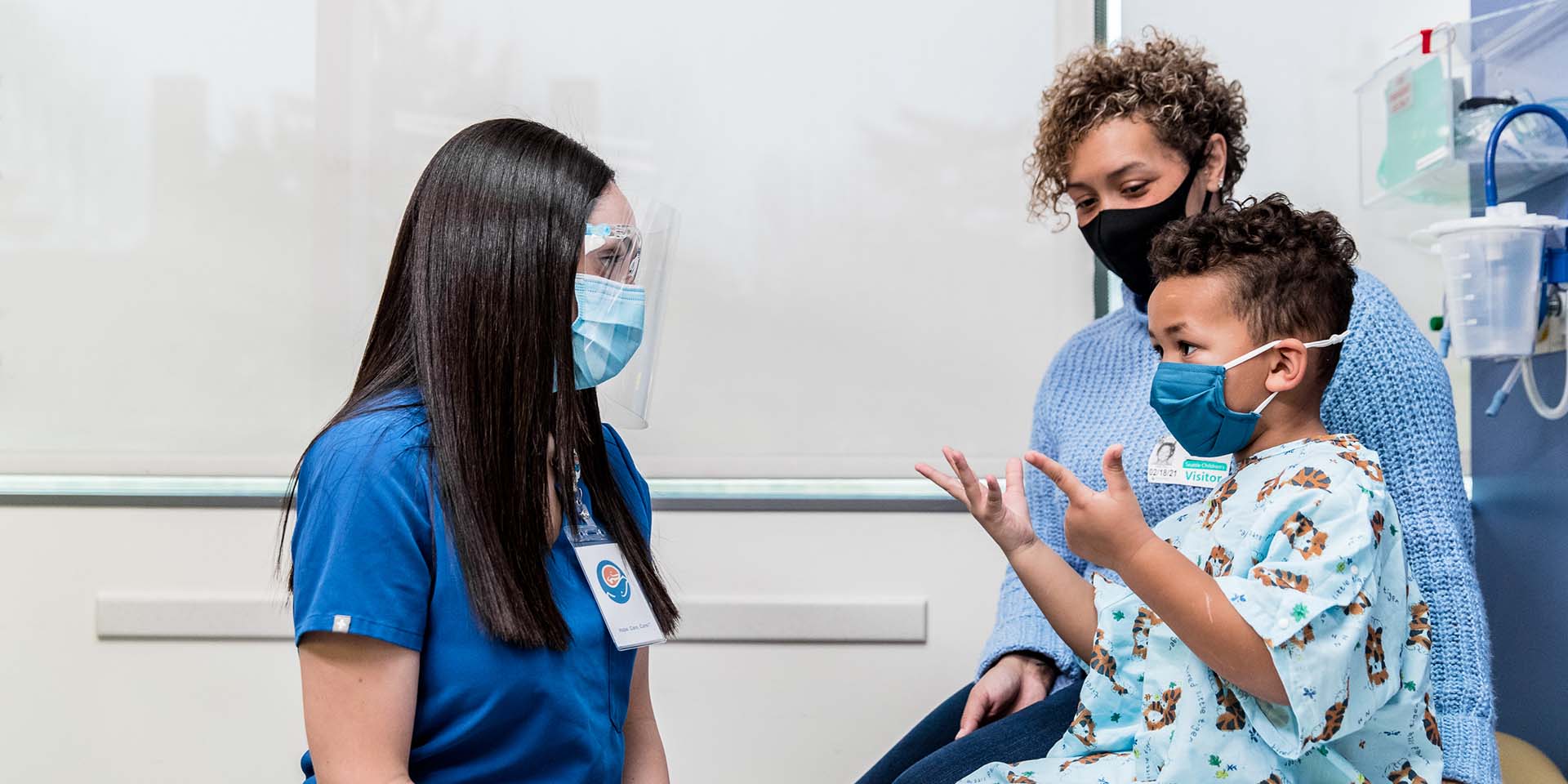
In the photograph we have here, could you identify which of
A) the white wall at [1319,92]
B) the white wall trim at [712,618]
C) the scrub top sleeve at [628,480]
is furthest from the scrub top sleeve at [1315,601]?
the white wall at [1319,92]

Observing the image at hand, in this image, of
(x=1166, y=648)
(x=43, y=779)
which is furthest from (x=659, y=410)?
(x=43, y=779)

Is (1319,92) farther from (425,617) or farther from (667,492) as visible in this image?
(425,617)

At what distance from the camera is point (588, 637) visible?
4.12ft

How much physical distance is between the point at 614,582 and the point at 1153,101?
1.02 metres

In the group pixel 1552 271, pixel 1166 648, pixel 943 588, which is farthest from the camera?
pixel 943 588

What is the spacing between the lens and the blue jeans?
1.48 metres

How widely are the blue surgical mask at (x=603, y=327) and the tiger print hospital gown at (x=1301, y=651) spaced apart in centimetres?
67

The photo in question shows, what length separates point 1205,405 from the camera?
4.19ft

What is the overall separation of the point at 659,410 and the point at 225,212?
3.14ft

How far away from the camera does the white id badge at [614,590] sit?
1.27 m

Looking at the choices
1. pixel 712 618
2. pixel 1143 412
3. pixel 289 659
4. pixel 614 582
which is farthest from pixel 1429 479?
pixel 289 659

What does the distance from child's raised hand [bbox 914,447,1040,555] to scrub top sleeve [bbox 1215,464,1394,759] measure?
30cm

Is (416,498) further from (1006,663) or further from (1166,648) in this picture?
(1006,663)

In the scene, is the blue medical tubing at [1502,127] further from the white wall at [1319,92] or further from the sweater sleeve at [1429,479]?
the white wall at [1319,92]
